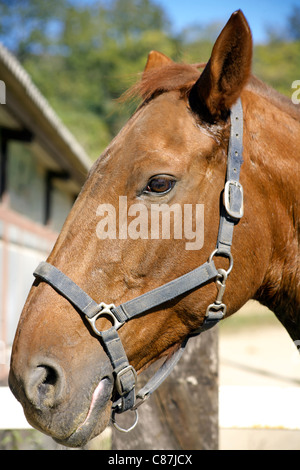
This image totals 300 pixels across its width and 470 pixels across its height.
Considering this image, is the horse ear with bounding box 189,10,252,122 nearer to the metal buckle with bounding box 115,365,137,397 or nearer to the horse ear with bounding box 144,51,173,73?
the horse ear with bounding box 144,51,173,73

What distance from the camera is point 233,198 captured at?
1988mm

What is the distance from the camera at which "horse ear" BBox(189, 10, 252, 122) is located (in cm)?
188

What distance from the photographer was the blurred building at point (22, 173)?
6.62m

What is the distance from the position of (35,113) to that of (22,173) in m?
2.09

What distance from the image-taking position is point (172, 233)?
6.42ft

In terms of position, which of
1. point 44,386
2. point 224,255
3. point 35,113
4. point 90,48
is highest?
point 90,48

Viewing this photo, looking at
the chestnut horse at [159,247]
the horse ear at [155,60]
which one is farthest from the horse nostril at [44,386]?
the horse ear at [155,60]

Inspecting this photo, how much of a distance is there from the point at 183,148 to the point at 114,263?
1.89 ft

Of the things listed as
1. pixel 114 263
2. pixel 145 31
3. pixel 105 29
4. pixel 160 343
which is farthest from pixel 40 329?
pixel 145 31

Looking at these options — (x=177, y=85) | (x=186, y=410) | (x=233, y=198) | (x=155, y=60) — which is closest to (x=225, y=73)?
(x=177, y=85)

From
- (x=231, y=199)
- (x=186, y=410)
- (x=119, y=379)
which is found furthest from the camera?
(x=186, y=410)

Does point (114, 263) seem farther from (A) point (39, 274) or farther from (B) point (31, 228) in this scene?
(B) point (31, 228)

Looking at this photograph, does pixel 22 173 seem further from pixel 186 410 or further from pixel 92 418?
pixel 92 418

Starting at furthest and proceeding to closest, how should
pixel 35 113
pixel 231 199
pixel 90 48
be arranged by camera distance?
pixel 90 48 → pixel 35 113 → pixel 231 199
